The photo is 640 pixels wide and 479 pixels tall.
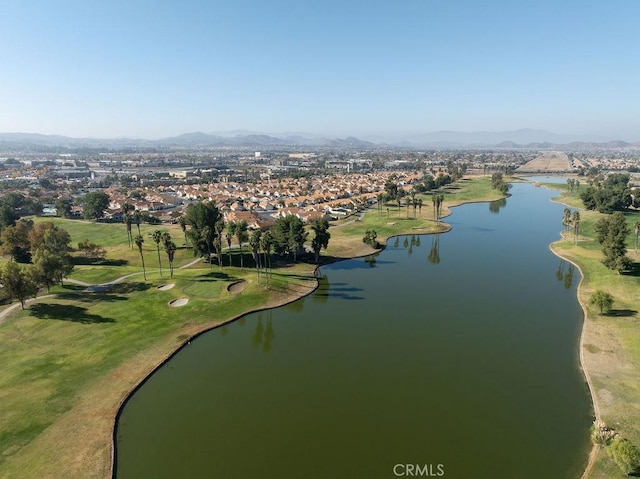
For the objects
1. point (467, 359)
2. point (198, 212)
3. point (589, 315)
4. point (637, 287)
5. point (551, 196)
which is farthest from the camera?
point (551, 196)

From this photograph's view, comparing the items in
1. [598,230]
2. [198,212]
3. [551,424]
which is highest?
[198,212]

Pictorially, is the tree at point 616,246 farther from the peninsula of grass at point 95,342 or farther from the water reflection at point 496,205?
the water reflection at point 496,205

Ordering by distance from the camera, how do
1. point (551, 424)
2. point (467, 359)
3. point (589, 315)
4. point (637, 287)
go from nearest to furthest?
1. point (551, 424)
2. point (467, 359)
3. point (589, 315)
4. point (637, 287)

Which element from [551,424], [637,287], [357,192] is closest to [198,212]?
[551,424]

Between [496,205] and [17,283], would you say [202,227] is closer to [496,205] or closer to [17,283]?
[17,283]

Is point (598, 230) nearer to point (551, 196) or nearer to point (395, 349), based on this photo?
point (395, 349)

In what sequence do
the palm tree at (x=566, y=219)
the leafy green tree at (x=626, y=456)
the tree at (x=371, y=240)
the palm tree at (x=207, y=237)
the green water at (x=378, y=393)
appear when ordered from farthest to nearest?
the palm tree at (x=566, y=219) < the tree at (x=371, y=240) < the palm tree at (x=207, y=237) < the green water at (x=378, y=393) < the leafy green tree at (x=626, y=456)

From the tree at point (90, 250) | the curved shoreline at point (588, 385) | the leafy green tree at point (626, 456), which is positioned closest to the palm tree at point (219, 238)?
the tree at point (90, 250)
